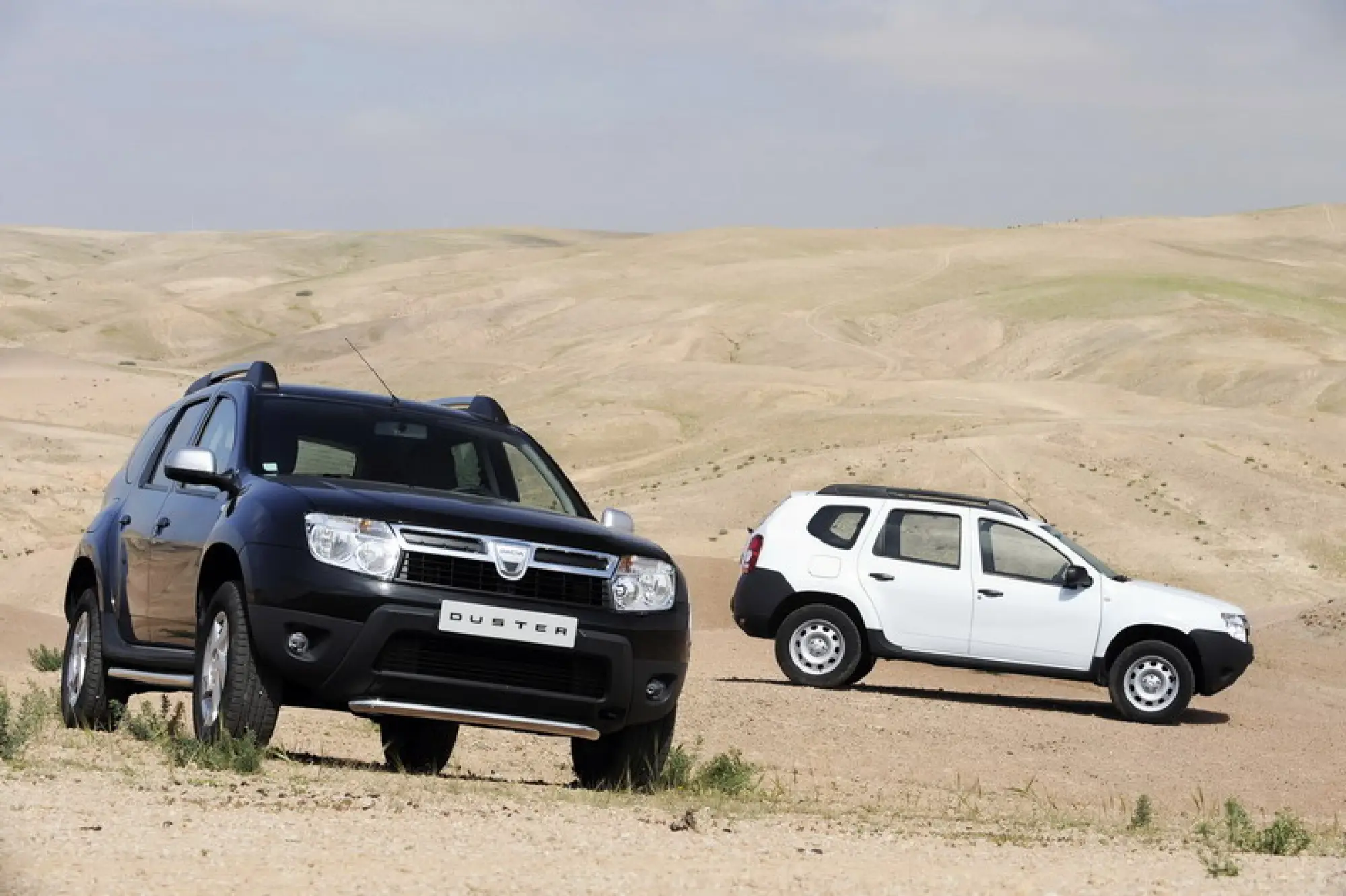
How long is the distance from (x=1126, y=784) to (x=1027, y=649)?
3775 millimetres

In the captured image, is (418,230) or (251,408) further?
(418,230)

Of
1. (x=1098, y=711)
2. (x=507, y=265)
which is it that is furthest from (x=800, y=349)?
(x=1098, y=711)

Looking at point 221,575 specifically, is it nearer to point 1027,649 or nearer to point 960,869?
point 960,869

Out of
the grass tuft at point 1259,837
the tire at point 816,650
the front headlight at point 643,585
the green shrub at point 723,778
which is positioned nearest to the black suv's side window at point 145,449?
the front headlight at point 643,585

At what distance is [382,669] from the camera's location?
8.44m

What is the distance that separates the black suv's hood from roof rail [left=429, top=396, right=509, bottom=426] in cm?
119

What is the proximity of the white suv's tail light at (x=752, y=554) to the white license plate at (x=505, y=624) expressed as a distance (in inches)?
368

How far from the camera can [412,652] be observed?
8.48 meters

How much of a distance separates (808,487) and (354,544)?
29095 millimetres

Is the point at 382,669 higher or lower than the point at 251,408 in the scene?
lower

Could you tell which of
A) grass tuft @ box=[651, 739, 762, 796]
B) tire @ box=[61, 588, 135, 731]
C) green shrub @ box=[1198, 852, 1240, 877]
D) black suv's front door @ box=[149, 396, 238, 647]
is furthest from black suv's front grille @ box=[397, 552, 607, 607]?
tire @ box=[61, 588, 135, 731]

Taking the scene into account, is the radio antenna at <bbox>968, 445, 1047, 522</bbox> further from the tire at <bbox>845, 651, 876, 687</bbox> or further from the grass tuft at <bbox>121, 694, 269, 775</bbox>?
the grass tuft at <bbox>121, 694, 269, 775</bbox>

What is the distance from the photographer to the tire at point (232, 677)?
336 inches

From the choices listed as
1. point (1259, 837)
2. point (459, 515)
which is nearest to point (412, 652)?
point (459, 515)
